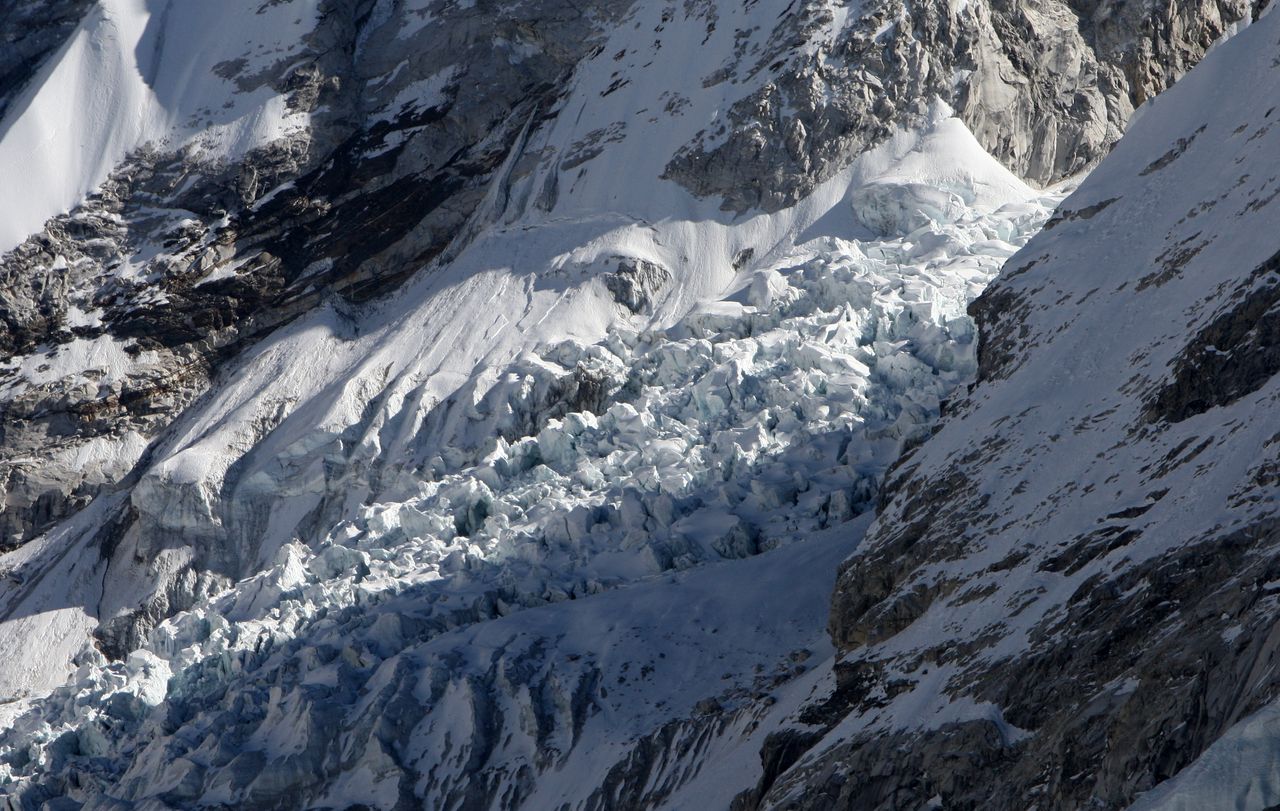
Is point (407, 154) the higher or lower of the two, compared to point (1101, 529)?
higher

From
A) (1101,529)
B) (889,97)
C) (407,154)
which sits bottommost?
(889,97)

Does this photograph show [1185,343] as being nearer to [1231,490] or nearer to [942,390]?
[1231,490]

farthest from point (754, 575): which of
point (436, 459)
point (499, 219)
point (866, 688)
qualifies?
point (499, 219)

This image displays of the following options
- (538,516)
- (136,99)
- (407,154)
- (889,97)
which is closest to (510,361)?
(538,516)

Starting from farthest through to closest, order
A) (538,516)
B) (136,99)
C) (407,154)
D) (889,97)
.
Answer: (136,99)
(407,154)
(889,97)
(538,516)

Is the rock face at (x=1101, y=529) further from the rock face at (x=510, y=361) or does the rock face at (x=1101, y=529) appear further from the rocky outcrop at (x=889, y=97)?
the rocky outcrop at (x=889, y=97)

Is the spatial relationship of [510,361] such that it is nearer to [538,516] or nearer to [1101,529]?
[538,516]

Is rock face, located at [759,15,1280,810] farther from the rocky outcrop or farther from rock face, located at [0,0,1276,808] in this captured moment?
the rocky outcrop
